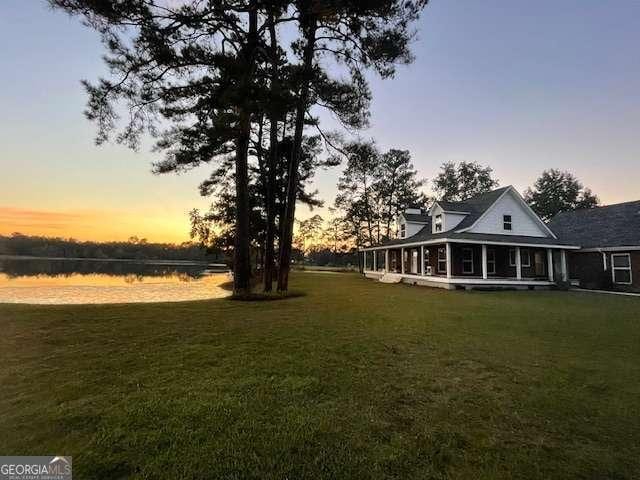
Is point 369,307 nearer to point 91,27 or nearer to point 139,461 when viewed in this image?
point 139,461

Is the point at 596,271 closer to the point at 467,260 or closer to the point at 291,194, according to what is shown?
the point at 467,260

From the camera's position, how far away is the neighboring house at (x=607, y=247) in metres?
18.5

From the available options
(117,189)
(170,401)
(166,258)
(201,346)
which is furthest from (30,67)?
(166,258)

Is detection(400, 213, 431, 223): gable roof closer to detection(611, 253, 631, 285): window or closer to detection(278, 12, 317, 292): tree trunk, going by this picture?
detection(611, 253, 631, 285): window

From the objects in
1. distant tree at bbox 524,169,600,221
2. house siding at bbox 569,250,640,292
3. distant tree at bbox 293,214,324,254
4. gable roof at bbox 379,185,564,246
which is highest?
distant tree at bbox 524,169,600,221

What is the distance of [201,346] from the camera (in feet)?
18.5

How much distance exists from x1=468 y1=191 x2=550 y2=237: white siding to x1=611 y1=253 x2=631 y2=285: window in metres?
3.67

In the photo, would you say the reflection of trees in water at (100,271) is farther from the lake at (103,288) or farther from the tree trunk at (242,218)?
the tree trunk at (242,218)

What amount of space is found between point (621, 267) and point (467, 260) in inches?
310

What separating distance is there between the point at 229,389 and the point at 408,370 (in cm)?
245

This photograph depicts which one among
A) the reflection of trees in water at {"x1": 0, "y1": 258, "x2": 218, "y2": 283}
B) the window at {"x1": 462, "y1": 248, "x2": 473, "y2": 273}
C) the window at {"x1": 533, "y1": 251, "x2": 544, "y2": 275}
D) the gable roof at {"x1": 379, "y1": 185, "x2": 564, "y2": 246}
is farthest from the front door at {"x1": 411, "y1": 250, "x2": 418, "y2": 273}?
the reflection of trees in water at {"x1": 0, "y1": 258, "x2": 218, "y2": 283}

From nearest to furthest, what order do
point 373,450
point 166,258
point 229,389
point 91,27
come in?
1. point 373,450
2. point 229,389
3. point 91,27
4. point 166,258

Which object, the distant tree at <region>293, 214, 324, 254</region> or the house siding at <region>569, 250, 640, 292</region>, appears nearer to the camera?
the house siding at <region>569, 250, 640, 292</region>

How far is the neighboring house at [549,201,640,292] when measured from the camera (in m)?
18.5
